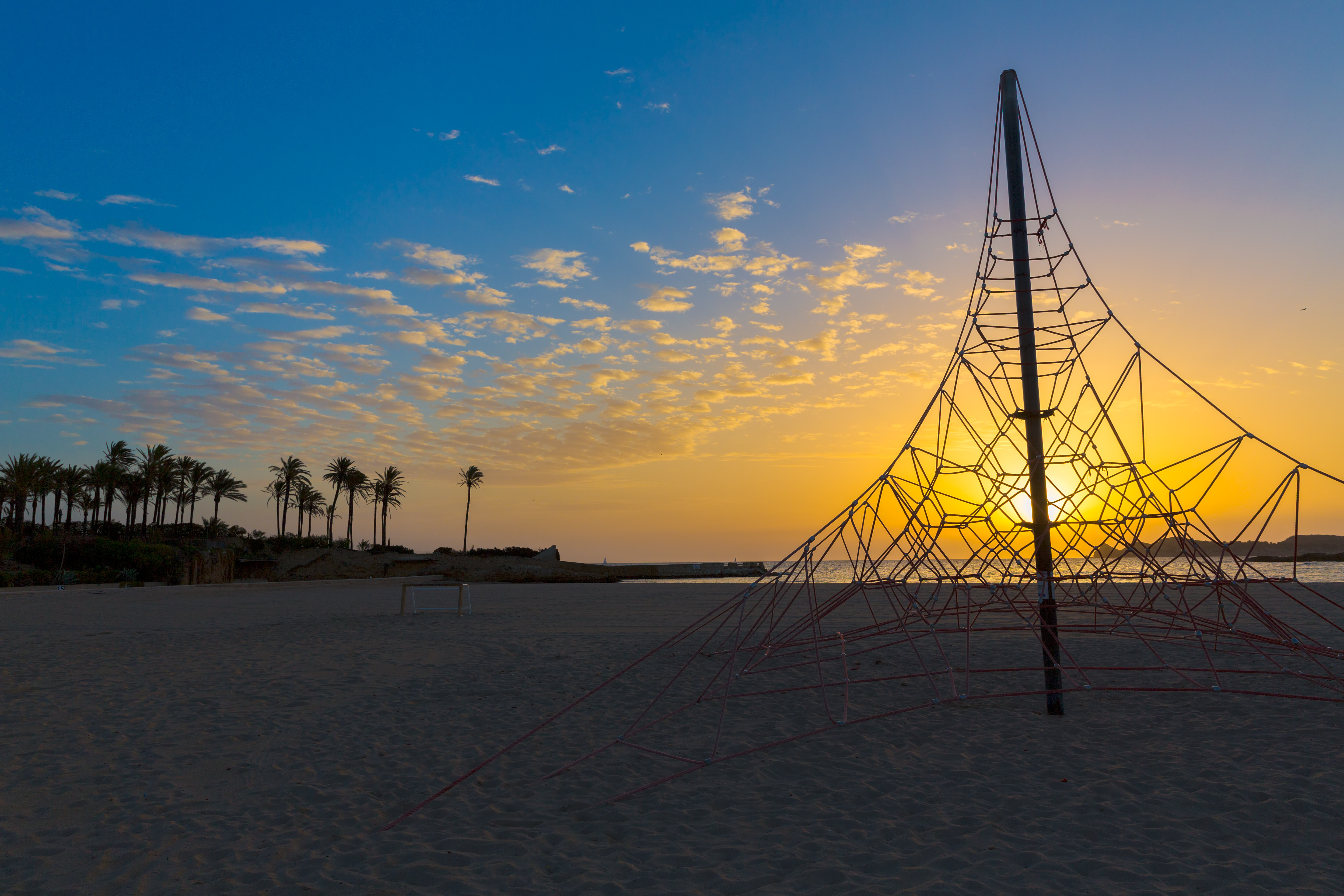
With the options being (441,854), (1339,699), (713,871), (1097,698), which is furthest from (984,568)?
(441,854)

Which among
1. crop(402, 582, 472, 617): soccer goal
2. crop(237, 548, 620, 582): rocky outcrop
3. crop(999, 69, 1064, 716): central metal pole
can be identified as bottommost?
crop(237, 548, 620, 582): rocky outcrop

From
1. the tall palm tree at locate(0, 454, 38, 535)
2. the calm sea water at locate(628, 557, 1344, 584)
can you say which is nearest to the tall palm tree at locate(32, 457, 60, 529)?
the tall palm tree at locate(0, 454, 38, 535)

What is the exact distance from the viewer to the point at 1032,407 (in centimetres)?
814

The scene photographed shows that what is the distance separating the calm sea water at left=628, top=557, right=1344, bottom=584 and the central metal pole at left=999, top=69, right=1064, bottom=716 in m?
19.6

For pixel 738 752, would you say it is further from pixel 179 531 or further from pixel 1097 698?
pixel 179 531

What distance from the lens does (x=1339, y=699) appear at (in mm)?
7934

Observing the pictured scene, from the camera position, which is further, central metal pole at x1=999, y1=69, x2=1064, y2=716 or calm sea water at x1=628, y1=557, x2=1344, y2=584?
calm sea water at x1=628, y1=557, x2=1344, y2=584

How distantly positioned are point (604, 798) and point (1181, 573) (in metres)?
34.6

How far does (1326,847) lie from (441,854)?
5.55 m

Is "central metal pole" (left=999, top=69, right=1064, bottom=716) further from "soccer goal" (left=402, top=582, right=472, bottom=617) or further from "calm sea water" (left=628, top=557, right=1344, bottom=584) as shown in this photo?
"calm sea water" (left=628, top=557, right=1344, bottom=584)

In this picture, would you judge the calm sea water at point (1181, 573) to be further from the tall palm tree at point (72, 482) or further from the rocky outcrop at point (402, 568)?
the tall palm tree at point (72, 482)

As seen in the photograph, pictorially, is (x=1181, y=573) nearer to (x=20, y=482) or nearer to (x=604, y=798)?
(x=604, y=798)

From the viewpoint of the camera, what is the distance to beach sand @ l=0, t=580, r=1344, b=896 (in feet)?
14.2

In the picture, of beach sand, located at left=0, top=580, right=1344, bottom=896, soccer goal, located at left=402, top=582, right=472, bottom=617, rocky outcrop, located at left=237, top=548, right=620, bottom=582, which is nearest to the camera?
beach sand, located at left=0, top=580, right=1344, bottom=896
